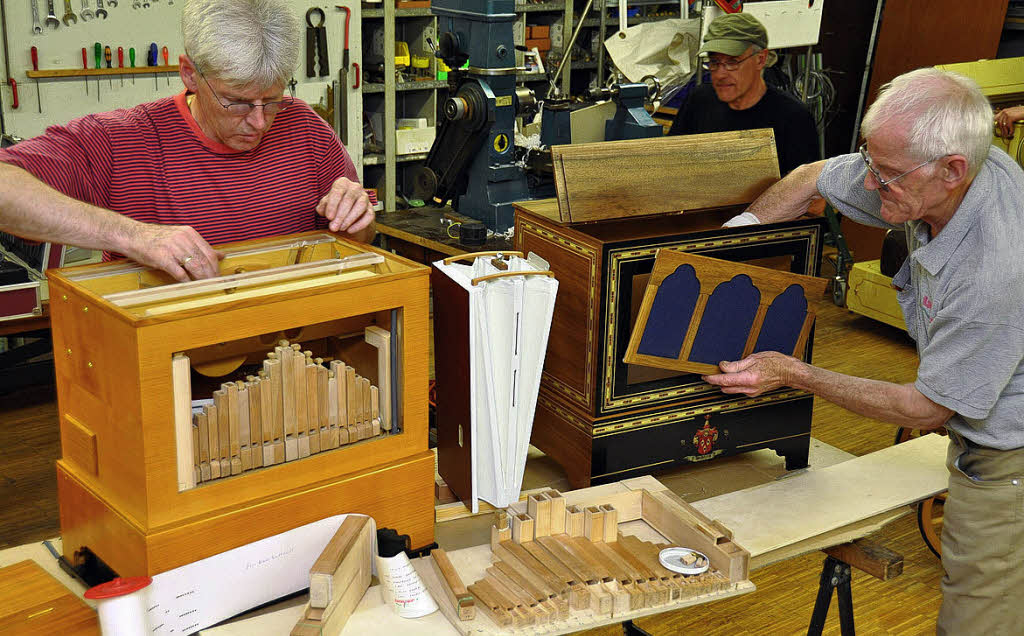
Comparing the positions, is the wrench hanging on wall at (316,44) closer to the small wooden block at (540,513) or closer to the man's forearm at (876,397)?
the man's forearm at (876,397)

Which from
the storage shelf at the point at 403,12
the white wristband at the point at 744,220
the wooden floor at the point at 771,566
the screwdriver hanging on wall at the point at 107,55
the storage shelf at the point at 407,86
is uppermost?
the storage shelf at the point at 403,12

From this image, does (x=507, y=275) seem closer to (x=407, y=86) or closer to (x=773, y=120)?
(x=773, y=120)

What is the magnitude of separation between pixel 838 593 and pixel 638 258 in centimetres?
84

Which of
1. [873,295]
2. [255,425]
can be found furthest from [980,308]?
[873,295]

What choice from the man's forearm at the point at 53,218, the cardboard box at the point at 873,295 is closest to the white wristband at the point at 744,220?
the man's forearm at the point at 53,218

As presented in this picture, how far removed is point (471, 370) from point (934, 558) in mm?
2424

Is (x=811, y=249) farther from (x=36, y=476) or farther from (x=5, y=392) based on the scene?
(x=5, y=392)

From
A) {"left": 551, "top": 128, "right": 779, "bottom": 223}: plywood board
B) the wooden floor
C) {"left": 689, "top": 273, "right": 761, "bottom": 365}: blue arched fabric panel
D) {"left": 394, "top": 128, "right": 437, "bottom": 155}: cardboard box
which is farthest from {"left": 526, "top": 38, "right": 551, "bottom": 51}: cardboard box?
{"left": 689, "top": 273, "right": 761, "bottom": 365}: blue arched fabric panel

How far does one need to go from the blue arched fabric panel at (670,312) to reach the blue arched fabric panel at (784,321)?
0.65 ft

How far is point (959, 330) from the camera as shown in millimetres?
1801

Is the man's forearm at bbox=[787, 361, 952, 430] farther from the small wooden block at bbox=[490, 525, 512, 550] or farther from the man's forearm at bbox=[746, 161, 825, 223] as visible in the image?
the small wooden block at bbox=[490, 525, 512, 550]

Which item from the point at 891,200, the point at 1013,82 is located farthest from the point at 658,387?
the point at 1013,82

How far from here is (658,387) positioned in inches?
80.1

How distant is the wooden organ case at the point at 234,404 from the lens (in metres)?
1.37
